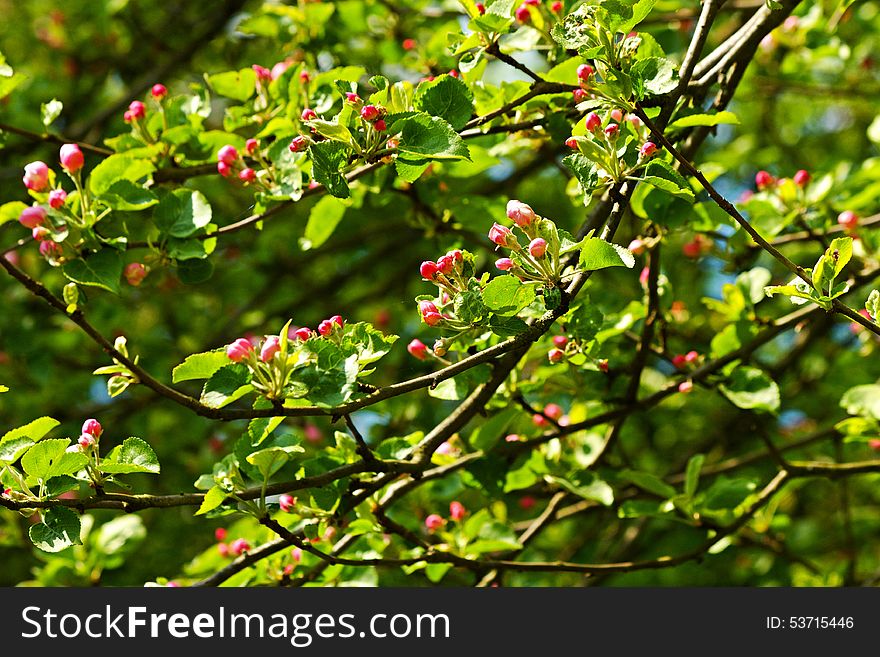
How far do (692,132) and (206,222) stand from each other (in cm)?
111

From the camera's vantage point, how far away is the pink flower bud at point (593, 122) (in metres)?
1.61

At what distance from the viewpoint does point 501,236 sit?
1.55 meters

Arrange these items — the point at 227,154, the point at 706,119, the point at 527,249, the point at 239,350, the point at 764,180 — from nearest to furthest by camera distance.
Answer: the point at 239,350, the point at 527,249, the point at 706,119, the point at 227,154, the point at 764,180

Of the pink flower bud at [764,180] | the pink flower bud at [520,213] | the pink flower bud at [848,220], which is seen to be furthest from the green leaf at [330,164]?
the pink flower bud at [848,220]

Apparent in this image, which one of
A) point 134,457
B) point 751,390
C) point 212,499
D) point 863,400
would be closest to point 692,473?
point 751,390

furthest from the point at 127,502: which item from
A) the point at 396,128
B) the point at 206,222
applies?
the point at 396,128

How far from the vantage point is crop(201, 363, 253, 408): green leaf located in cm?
154

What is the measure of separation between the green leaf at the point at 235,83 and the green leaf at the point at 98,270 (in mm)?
539

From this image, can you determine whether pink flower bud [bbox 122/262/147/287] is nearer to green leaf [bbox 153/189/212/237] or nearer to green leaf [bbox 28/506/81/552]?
green leaf [bbox 153/189/212/237]

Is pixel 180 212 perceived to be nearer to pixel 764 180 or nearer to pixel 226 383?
pixel 226 383

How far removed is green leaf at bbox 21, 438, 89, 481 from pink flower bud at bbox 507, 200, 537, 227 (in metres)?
0.82

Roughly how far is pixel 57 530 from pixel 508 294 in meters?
0.87

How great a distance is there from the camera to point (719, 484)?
7.53 feet

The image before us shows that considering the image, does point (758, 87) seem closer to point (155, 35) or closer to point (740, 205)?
point (740, 205)
